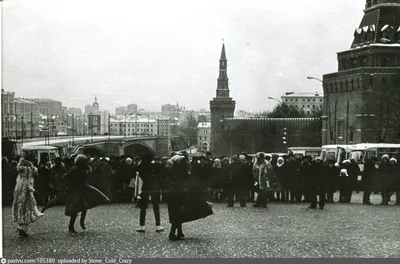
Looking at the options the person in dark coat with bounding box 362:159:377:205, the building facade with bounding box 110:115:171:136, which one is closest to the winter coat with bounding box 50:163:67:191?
the person in dark coat with bounding box 362:159:377:205

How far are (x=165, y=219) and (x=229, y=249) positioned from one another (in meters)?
5.56

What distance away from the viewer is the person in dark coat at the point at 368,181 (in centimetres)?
2569

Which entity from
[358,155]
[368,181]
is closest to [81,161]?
[368,181]

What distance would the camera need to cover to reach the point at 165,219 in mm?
19438

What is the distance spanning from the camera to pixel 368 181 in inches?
1017

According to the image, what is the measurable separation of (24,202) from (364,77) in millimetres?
69657

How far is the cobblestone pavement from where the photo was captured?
539 inches

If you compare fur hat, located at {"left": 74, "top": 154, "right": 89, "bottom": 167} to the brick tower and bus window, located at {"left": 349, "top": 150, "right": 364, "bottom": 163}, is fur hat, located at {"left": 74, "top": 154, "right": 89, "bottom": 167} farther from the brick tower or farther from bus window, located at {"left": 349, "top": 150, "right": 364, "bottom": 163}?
the brick tower

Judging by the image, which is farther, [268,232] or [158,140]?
[158,140]

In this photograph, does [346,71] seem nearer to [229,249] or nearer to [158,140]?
[158,140]

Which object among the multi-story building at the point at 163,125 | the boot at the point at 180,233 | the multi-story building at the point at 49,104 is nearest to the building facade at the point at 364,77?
the multi-story building at the point at 49,104

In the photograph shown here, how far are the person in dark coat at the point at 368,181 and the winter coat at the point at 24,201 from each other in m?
12.8

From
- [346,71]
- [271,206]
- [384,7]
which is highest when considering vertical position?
[384,7]

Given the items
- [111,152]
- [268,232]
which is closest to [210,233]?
[268,232]
